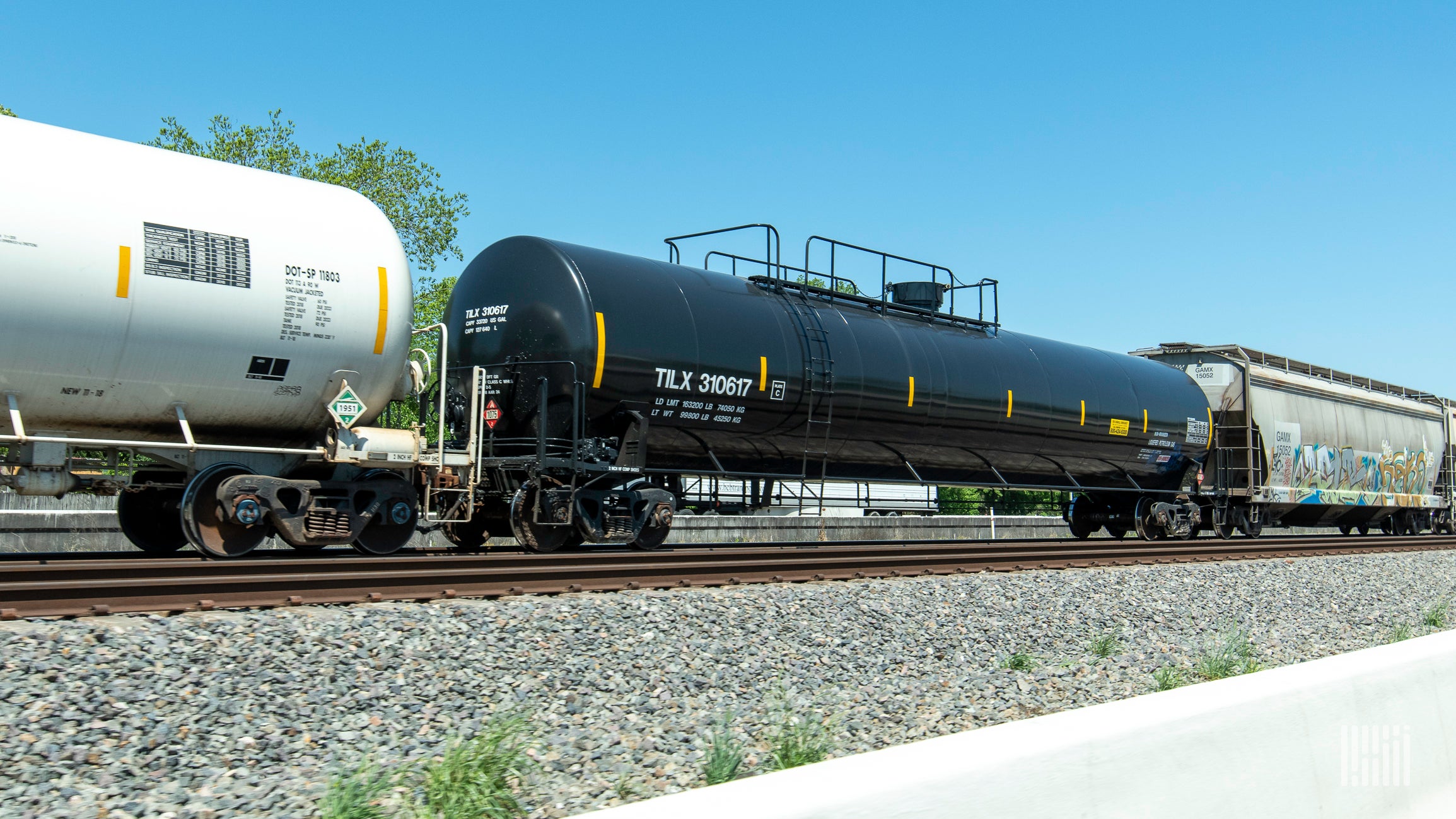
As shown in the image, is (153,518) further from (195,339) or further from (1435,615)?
(1435,615)

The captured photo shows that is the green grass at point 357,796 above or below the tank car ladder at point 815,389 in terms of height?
below

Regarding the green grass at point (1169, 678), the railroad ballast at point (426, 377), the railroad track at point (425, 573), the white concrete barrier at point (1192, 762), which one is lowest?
the green grass at point (1169, 678)

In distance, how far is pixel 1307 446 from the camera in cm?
2231

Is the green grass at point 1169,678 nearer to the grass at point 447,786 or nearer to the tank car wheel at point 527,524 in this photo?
the grass at point 447,786

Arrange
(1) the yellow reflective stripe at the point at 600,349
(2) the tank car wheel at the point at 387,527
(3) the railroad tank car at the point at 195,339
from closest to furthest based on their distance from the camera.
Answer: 1. (3) the railroad tank car at the point at 195,339
2. (2) the tank car wheel at the point at 387,527
3. (1) the yellow reflective stripe at the point at 600,349

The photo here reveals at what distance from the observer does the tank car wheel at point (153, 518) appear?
1000 cm

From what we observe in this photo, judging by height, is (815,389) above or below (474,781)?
above

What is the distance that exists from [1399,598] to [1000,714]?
330 inches

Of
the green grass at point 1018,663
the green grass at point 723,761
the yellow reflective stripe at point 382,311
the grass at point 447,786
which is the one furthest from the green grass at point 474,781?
the yellow reflective stripe at point 382,311

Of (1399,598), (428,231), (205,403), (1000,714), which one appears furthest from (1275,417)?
(428,231)

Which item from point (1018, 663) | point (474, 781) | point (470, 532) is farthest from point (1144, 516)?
point (474, 781)

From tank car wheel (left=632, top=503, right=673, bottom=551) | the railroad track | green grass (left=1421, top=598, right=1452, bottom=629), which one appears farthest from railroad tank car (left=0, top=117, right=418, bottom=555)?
green grass (left=1421, top=598, right=1452, bottom=629)

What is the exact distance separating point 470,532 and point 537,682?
715 centimetres

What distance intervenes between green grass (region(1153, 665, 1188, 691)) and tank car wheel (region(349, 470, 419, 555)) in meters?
6.72
